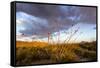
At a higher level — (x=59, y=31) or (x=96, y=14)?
(x=96, y=14)

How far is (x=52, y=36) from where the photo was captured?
2795 millimetres

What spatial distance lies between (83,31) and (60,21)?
1.19 ft

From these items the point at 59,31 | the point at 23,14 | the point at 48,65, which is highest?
the point at 23,14

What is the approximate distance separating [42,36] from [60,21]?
1.00 feet

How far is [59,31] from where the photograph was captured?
2.84 meters

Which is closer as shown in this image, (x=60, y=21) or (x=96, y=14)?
(x=60, y=21)
